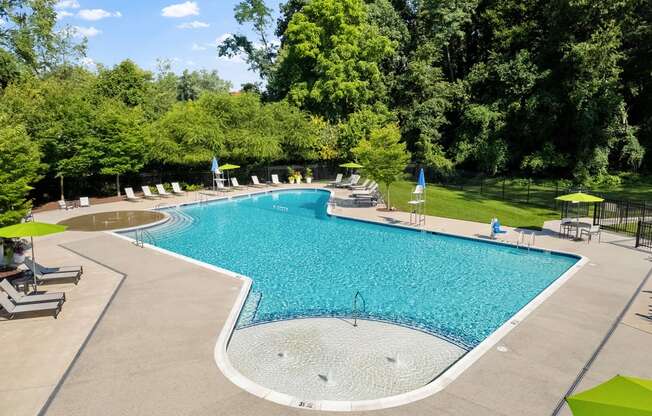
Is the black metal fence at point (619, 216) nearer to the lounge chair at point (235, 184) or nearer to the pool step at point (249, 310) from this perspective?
the pool step at point (249, 310)

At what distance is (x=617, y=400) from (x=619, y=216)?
20.6 meters

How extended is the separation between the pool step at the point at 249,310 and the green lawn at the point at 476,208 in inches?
535

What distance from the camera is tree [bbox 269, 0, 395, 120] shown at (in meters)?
38.9

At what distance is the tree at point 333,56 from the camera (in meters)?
38.9

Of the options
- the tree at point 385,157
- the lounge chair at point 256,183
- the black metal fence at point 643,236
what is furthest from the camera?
the lounge chair at point 256,183

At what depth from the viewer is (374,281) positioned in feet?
48.6

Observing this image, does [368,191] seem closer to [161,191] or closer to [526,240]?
[526,240]

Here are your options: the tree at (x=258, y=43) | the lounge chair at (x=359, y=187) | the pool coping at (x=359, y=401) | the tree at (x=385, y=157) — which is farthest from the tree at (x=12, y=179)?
the tree at (x=258, y=43)

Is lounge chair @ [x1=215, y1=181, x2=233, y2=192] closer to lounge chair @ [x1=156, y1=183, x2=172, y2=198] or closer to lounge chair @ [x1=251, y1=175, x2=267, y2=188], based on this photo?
lounge chair @ [x1=251, y1=175, x2=267, y2=188]

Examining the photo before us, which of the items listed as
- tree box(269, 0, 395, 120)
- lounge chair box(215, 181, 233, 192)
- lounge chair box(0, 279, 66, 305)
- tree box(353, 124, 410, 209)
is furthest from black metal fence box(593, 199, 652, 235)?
lounge chair box(215, 181, 233, 192)

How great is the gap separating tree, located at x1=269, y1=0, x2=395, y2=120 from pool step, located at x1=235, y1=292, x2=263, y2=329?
28.1 meters

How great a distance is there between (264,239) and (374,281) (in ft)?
23.7

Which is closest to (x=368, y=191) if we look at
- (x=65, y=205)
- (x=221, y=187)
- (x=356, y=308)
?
(x=221, y=187)

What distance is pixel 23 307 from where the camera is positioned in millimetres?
11031
